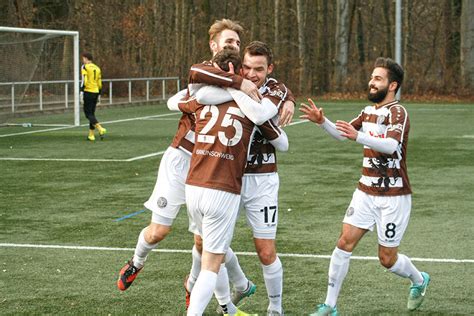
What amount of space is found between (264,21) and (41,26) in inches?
604

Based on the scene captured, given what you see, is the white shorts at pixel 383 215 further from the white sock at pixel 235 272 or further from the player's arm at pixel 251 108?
the player's arm at pixel 251 108

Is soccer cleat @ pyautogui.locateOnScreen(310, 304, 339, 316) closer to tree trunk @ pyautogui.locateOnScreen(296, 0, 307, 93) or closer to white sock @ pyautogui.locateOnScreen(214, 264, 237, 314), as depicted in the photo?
white sock @ pyautogui.locateOnScreen(214, 264, 237, 314)

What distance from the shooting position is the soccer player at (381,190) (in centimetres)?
705

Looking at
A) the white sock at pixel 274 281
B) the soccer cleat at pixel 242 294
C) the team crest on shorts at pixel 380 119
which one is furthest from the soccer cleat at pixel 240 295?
the team crest on shorts at pixel 380 119

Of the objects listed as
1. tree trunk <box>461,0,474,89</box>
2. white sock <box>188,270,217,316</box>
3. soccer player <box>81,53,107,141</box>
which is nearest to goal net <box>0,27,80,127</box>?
soccer player <box>81,53,107,141</box>

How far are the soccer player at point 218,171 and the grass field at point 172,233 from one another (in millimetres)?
1236

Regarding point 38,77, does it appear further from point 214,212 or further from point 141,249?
point 214,212

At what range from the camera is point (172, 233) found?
418 inches

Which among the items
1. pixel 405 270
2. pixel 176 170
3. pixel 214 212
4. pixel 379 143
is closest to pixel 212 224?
pixel 214 212

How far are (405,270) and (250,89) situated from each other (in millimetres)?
2009

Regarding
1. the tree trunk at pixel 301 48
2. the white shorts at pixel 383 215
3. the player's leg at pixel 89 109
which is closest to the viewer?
the white shorts at pixel 383 215

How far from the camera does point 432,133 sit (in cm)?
2406

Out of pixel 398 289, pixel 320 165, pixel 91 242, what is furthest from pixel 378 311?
pixel 320 165

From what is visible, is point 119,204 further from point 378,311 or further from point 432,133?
point 432,133
